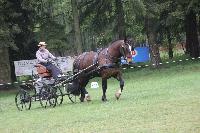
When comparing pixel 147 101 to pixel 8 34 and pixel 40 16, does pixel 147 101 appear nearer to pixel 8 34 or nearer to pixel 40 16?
pixel 8 34

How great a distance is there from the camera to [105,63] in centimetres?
1884

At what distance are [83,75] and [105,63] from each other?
1236 mm

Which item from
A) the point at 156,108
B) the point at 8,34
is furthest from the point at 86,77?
the point at 8,34

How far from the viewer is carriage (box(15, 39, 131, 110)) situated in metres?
18.7

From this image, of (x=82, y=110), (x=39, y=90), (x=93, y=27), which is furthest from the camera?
(x=93, y=27)

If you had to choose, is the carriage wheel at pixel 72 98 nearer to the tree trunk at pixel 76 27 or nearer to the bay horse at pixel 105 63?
the bay horse at pixel 105 63

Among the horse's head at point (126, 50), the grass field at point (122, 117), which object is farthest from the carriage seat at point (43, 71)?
the horse's head at point (126, 50)

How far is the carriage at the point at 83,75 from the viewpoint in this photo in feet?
61.3

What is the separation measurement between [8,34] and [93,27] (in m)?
10.4

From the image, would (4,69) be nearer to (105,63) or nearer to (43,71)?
(43,71)

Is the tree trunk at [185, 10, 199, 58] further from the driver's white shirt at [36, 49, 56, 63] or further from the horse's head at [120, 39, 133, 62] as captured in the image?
the driver's white shirt at [36, 49, 56, 63]

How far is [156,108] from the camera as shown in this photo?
575 inches

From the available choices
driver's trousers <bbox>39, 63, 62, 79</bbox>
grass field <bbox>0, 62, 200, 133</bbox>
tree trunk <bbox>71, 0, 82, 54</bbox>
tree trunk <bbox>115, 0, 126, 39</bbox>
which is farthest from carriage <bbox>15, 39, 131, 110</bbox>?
tree trunk <bbox>115, 0, 126, 39</bbox>

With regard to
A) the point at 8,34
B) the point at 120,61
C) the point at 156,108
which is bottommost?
the point at 156,108
